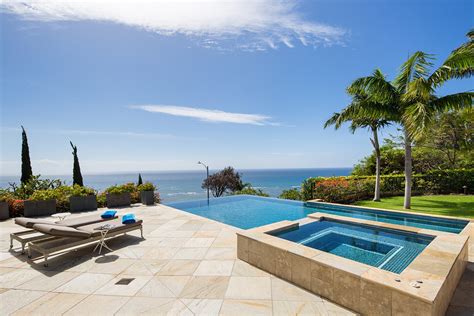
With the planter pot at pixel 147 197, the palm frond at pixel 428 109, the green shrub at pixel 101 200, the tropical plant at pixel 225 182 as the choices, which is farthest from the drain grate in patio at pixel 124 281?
the tropical plant at pixel 225 182

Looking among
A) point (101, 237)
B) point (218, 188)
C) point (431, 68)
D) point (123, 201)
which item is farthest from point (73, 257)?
point (218, 188)

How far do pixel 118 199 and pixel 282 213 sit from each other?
8742 millimetres

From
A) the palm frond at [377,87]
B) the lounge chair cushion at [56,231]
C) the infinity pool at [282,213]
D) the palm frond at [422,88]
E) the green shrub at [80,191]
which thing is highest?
the palm frond at [377,87]

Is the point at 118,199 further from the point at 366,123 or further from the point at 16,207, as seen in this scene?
→ the point at 366,123

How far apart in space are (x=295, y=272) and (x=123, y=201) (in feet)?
35.0

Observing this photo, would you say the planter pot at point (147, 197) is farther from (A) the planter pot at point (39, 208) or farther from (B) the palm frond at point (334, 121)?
(B) the palm frond at point (334, 121)

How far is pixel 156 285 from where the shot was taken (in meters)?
3.74

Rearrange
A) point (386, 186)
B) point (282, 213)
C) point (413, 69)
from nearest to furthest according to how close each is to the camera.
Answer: point (413, 69)
point (282, 213)
point (386, 186)

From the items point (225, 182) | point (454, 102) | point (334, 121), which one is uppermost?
point (454, 102)

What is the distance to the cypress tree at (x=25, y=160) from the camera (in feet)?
45.0

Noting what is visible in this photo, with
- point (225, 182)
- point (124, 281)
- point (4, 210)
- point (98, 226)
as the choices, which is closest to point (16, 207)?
point (4, 210)

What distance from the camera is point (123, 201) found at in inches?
456

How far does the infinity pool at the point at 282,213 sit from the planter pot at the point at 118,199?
2468 millimetres

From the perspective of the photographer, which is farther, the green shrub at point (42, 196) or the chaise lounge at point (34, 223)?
the green shrub at point (42, 196)
